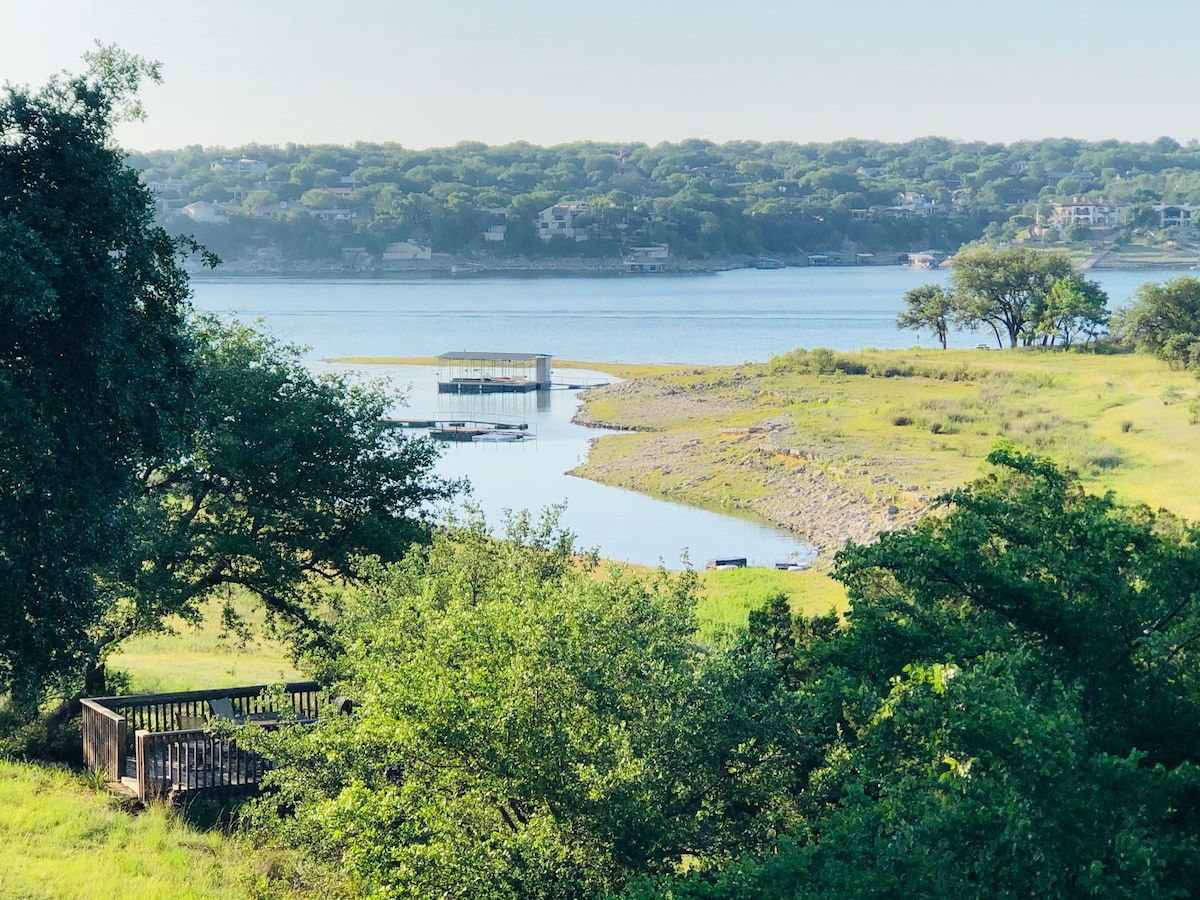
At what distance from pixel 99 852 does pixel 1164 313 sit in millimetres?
77750

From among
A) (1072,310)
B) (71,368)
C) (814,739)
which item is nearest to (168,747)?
(71,368)

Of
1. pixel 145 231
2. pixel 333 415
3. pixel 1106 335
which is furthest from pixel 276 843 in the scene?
pixel 1106 335

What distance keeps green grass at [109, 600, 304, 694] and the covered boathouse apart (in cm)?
5755

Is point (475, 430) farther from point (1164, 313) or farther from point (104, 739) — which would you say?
point (104, 739)

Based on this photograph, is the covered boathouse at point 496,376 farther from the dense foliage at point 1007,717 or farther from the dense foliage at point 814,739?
the dense foliage at point 814,739

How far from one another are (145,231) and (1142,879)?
1066 centimetres

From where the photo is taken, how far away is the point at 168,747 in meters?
16.2

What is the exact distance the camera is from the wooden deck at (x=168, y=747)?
16078 millimetres

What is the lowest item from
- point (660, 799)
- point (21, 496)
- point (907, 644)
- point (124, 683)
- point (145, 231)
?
point (124, 683)

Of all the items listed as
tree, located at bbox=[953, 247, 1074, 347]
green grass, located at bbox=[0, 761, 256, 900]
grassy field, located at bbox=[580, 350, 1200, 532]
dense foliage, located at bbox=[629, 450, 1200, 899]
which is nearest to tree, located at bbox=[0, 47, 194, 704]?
green grass, located at bbox=[0, 761, 256, 900]

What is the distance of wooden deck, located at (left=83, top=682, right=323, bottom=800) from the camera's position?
16.1 metres

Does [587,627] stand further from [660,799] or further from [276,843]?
[276,843]

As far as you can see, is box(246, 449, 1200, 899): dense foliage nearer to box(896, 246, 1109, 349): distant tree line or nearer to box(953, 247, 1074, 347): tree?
box(896, 246, 1109, 349): distant tree line

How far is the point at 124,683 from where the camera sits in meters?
21.1
